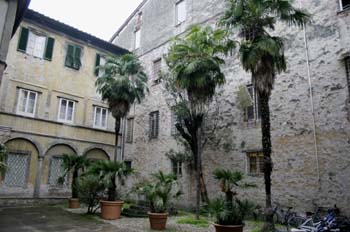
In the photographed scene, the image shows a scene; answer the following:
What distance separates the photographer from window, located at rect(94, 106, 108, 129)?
65.4 feet

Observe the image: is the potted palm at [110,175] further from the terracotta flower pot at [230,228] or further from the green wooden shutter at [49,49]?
the green wooden shutter at [49,49]

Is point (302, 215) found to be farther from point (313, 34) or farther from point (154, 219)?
point (313, 34)

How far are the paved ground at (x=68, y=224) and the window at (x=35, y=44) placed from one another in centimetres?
962

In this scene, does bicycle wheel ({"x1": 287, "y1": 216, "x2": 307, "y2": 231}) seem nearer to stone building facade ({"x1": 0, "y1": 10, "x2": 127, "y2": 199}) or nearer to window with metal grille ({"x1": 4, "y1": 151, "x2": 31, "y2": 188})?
stone building facade ({"x1": 0, "y1": 10, "x2": 127, "y2": 199})

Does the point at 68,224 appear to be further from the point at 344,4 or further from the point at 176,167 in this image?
the point at 344,4

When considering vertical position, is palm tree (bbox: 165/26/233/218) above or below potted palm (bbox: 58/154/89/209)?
above

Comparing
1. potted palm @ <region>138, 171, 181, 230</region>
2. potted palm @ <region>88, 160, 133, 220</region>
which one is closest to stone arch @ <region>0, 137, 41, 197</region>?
potted palm @ <region>88, 160, 133, 220</region>

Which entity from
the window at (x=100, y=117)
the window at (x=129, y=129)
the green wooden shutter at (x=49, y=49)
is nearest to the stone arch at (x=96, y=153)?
A: the window at (x=100, y=117)

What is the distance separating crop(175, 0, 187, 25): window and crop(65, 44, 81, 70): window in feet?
→ 23.9

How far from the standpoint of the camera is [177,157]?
16156mm

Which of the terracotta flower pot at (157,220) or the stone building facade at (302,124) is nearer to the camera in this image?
the terracotta flower pot at (157,220)

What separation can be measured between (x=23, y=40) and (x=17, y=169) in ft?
25.3

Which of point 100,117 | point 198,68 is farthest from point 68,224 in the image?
point 100,117

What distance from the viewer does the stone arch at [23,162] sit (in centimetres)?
1552
